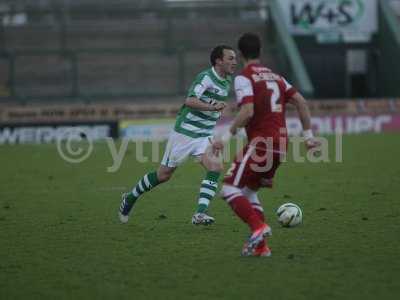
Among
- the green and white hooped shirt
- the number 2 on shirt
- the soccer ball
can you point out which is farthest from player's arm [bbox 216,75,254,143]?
the green and white hooped shirt

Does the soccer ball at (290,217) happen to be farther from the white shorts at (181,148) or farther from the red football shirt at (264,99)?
the red football shirt at (264,99)

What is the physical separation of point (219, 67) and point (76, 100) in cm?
2182

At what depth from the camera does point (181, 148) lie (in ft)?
34.8

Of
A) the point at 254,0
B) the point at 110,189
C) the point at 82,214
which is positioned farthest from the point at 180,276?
the point at 254,0

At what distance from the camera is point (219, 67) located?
1033cm

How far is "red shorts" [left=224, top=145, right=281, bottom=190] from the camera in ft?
26.4

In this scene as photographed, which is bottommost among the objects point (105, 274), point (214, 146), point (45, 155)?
point (45, 155)

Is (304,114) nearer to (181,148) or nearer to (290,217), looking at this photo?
(290,217)

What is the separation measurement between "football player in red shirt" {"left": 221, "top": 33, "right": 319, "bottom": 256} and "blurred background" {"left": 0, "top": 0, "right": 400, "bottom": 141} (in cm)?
2278

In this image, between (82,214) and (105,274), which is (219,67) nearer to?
(82,214)

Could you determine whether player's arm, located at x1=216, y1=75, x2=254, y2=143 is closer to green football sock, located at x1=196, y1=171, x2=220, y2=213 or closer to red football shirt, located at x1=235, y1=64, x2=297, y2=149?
red football shirt, located at x1=235, y1=64, x2=297, y2=149

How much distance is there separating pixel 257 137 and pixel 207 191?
8.68 feet

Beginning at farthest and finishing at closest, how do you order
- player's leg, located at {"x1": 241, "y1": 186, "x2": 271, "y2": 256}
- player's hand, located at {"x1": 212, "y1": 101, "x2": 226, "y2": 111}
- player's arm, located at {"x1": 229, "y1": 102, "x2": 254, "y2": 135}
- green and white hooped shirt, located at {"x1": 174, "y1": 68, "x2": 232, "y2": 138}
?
green and white hooped shirt, located at {"x1": 174, "y1": 68, "x2": 232, "y2": 138}
player's hand, located at {"x1": 212, "y1": 101, "x2": 226, "y2": 111}
player's leg, located at {"x1": 241, "y1": 186, "x2": 271, "y2": 256}
player's arm, located at {"x1": 229, "y1": 102, "x2": 254, "y2": 135}

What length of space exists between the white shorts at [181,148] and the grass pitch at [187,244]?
743 mm
